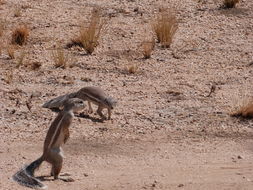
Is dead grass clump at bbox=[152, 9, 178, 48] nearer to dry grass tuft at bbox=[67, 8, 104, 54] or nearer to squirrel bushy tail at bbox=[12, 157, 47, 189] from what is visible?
dry grass tuft at bbox=[67, 8, 104, 54]

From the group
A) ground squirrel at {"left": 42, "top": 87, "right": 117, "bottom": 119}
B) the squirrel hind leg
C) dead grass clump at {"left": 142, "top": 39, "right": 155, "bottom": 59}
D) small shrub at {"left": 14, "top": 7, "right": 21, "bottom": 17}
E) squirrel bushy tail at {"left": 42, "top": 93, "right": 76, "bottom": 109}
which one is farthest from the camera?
small shrub at {"left": 14, "top": 7, "right": 21, "bottom": 17}

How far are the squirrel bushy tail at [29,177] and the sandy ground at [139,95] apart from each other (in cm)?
16

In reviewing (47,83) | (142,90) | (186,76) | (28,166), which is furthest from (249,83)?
(28,166)

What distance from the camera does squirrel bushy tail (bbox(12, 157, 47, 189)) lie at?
8.56 m

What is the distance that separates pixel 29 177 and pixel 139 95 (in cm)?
416

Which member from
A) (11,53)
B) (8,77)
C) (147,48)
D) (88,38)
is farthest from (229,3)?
(8,77)

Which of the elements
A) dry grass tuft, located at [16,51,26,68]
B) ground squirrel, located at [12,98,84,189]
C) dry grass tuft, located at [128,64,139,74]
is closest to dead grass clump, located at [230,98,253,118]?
dry grass tuft, located at [128,64,139,74]

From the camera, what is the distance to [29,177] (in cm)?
862

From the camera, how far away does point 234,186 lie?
357 inches

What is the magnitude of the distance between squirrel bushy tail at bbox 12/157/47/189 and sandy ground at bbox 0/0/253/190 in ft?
0.54

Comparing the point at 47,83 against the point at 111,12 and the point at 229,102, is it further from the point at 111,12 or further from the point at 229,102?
the point at 111,12

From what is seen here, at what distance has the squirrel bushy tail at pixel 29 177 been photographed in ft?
28.1

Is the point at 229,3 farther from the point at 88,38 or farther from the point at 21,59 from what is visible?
the point at 21,59

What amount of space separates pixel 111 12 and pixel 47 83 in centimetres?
419
